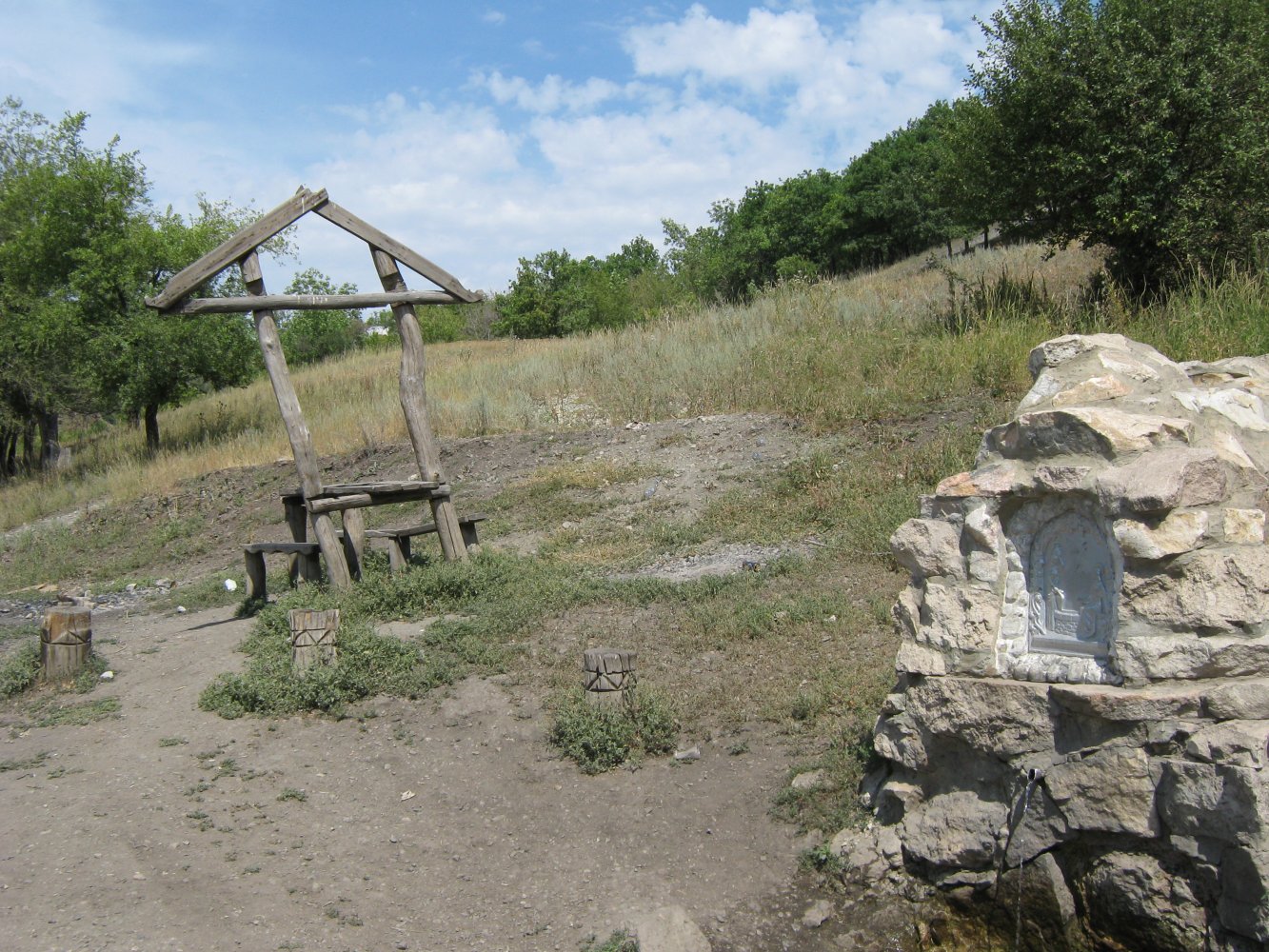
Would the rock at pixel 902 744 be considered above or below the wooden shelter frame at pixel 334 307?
below

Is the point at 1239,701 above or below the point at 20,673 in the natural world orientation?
above

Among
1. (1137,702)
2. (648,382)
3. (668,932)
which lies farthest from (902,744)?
(648,382)

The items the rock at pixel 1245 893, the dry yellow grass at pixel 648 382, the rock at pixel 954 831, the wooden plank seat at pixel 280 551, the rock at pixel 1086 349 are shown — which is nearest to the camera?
the rock at pixel 1245 893

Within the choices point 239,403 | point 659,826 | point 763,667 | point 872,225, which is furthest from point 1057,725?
point 872,225

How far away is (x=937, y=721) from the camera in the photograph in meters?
4.21

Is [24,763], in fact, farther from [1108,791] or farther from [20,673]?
[1108,791]

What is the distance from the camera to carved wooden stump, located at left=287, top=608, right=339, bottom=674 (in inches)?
271

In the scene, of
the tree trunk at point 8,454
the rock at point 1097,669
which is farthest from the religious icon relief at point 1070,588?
the tree trunk at point 8,454

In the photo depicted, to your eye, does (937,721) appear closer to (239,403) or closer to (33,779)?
(33,779)

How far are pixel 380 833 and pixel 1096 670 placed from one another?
3.42m

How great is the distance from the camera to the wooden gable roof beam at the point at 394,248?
30.4ft

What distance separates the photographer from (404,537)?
940 centimetres

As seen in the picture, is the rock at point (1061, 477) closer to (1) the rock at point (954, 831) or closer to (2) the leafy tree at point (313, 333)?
(1) the rock at point (954, 831)

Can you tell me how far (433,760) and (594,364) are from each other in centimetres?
1169
